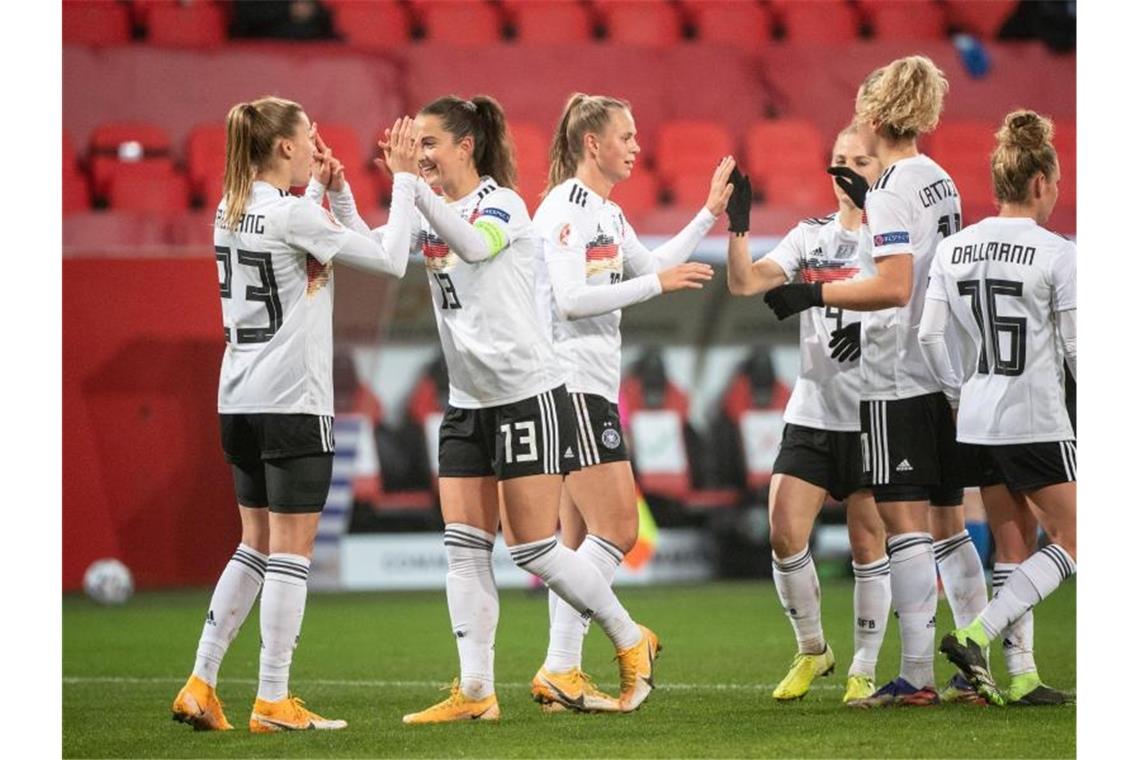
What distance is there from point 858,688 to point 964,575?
488 millimetres

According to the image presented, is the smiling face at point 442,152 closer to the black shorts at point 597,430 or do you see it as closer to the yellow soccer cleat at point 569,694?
the black shorts at point 597,430

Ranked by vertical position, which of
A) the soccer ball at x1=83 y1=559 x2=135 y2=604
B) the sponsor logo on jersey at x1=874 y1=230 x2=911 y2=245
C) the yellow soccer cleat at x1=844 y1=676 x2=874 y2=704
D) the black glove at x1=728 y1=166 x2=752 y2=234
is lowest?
the soccer ball at x1=83 y1=559 x2=135 y2=604

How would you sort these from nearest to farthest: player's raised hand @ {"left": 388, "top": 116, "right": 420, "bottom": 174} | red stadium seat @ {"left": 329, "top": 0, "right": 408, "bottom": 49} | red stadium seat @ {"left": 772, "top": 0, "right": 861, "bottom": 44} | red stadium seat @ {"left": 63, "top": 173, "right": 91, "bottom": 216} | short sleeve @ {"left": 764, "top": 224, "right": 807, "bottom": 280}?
player's raised hand @ {"left": 388, "top": 116, "right": 420, "bottom": 174}, short sleeve @ {"left": 764, "top": 224, "right": 807, "bottom": 280}, red stadium seat @ {"left": 63, "top": 173, "right": 91, "bottom": 216}, red stadium seat @ {"left": 329, "top": 0, "right": 408, "bottom": 49}, red stadium seat @ {"left": 772, "top": 0, "right": 861, "bottom": 44}

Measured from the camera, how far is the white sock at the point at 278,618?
4285 millimetres

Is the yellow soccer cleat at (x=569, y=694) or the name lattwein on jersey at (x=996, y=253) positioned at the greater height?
the name lattwein on jersey at (x=996, y=253)

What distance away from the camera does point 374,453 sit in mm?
9312

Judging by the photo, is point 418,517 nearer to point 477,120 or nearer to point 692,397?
point 692,397

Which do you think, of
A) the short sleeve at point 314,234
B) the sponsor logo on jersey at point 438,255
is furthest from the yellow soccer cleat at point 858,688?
the short sleeve at point 314,234

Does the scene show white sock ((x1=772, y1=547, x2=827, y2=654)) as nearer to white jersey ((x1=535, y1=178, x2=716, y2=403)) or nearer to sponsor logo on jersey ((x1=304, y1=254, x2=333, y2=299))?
white jersey ((x1=535, y1=178, x2=716, y2=403))

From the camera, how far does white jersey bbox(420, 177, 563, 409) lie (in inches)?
171

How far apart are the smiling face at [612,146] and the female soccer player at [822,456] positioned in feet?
1.17

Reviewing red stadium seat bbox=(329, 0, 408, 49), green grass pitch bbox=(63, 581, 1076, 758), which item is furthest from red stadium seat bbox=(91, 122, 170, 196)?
green grass pitch bbox=(63, 581, 1076, 758)

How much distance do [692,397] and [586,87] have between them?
240cm
